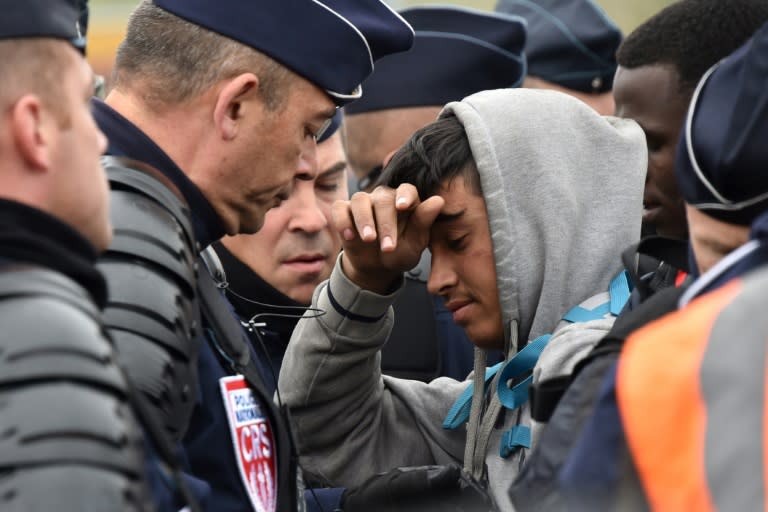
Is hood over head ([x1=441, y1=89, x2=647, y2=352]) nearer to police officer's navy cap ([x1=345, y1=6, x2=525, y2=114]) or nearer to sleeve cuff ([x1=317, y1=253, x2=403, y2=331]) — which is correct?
sleeve cuff ([x1=317, y1=253, x2=403, y2=331])

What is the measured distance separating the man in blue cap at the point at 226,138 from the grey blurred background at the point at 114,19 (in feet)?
36.0

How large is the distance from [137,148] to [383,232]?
728mm

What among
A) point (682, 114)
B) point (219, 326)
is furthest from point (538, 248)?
point (219, 326)

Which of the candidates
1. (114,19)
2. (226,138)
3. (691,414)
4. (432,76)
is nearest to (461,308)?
(226,138)

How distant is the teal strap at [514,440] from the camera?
2.68 meters

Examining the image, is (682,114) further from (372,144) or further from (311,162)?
(372,144)

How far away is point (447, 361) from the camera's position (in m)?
3.88

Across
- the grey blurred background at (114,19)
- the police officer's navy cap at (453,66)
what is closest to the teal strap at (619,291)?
the police officer's navy cap at (453,66)

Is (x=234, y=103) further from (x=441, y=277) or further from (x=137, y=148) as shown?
(x=441, y=277)

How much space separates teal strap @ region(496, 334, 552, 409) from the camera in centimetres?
278

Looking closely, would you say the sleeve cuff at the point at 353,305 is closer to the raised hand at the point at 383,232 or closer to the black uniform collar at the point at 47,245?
the raised hand at the point at 383,232

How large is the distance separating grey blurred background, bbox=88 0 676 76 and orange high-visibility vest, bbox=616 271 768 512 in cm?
1251

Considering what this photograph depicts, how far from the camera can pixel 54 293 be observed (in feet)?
4.92

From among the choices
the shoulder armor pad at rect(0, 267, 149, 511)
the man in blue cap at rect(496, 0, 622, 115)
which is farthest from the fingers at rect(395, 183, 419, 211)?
the man in blue cap at rect(496, 0, 622, 115)
